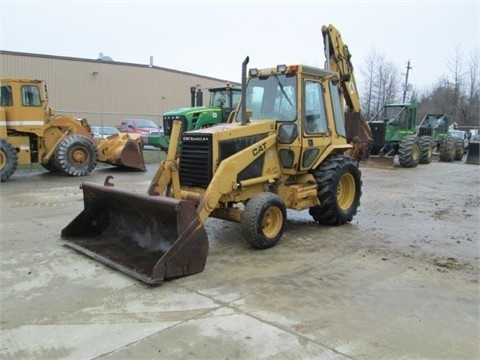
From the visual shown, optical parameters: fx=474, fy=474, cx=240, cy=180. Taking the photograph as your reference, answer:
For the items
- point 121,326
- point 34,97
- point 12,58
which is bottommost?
point 121,326

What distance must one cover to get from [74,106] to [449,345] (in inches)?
1258

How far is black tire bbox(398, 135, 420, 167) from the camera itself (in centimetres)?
1812

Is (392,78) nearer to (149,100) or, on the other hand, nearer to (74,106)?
(149,100)

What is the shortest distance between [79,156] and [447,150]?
53.4 ft

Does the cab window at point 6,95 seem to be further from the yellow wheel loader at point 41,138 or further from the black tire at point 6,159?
the black tire at point 6,159

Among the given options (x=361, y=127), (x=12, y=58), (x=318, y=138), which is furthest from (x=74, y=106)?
(x=318, y=138)

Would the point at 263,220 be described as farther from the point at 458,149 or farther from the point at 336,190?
the point at 458,149

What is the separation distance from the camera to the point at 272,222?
20.7 ft

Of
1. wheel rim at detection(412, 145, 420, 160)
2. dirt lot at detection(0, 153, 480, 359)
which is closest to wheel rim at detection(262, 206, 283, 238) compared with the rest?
dirt lot at detection(0, 153, 480, 359)

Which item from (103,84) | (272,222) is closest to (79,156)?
(272,222)

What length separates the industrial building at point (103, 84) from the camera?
1171 inches

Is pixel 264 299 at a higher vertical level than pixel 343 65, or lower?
lower

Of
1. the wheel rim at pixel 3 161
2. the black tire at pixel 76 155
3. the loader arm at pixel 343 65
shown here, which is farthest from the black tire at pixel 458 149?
the wheel rim at pixel 3 161

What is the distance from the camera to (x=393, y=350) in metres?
3.56
